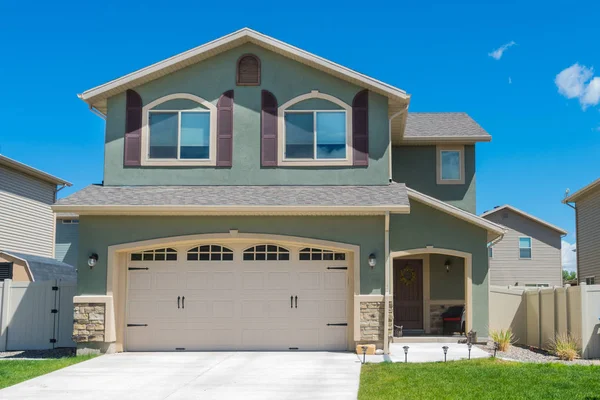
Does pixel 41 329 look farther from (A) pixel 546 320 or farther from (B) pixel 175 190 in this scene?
(A) pixel 546 320

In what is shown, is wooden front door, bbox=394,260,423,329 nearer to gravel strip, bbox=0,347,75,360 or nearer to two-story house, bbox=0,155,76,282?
gravel strip, bbox=0,347,75,360

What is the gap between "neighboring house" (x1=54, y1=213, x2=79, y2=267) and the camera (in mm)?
34000

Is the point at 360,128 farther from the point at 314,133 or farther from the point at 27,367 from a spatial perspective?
the point at 27,367

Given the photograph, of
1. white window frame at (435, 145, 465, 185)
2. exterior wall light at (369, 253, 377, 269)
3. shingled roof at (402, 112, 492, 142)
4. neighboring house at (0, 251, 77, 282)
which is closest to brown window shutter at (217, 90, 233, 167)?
exterior wall light at (369, 253, 377, 269)

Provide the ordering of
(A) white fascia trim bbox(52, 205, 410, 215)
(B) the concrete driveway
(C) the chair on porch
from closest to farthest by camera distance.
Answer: (B) the concrete driveway
(A) white fascia trim bbox(52, 205, 410, 215)
(C) the chair on porch

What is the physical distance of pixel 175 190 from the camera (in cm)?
1677

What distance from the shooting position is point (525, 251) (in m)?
35.0

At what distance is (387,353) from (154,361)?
489 centimetres

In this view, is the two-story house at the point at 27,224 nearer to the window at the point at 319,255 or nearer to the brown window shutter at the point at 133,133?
the brown window shutter at the point at 133,133

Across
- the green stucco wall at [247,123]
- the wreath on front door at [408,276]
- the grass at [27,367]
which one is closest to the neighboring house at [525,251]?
the wreath on front door at [408,276]

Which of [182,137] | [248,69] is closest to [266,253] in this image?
[182,137]

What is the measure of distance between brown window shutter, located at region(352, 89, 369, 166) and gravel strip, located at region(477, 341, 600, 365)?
17.3ft

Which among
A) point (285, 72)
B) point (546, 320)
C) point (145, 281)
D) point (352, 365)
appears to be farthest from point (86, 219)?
point (546, 320)

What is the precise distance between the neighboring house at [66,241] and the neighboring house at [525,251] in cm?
1944
